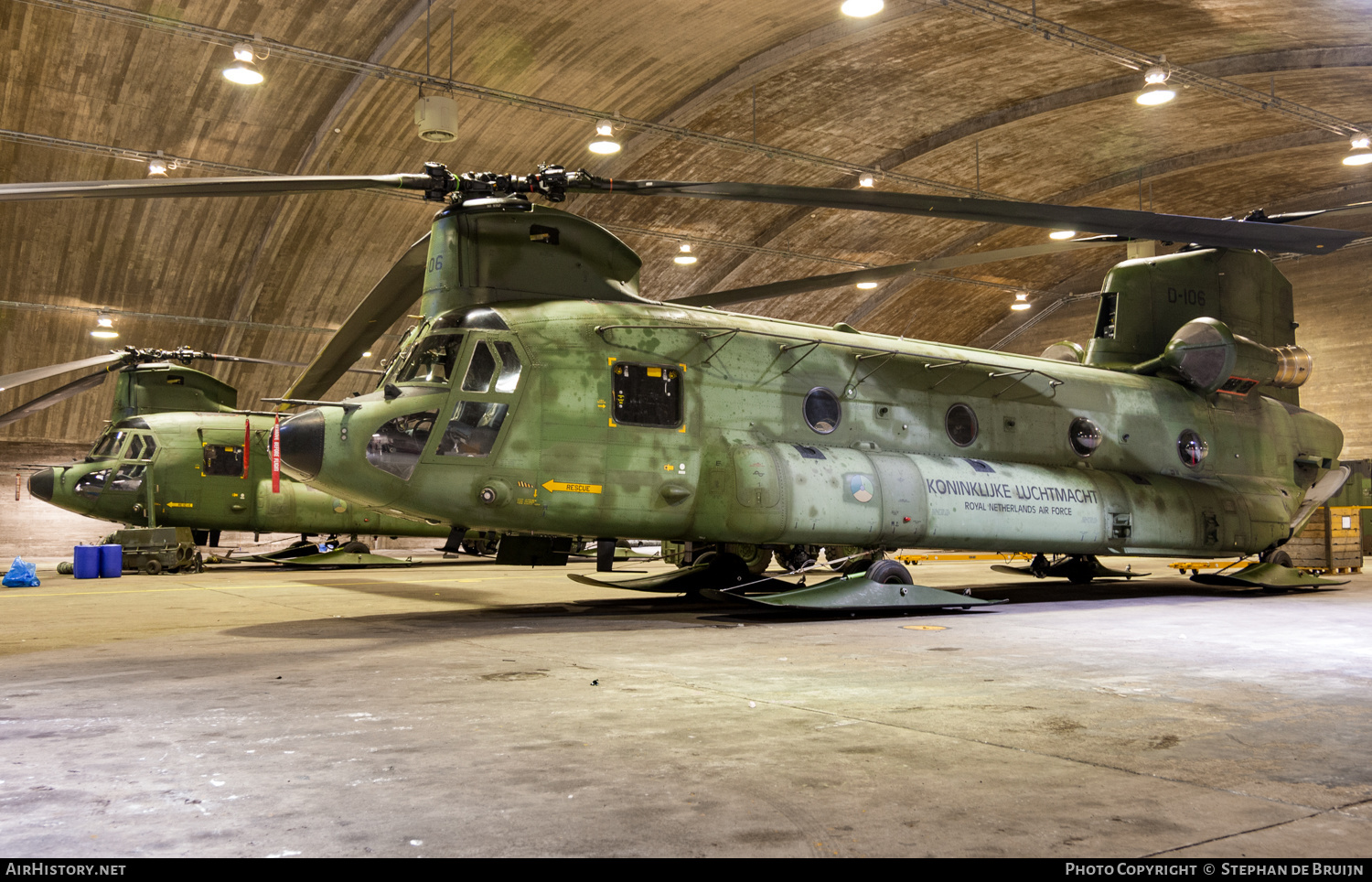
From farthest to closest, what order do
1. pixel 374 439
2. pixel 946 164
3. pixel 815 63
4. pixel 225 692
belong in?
pixel 946 164 < pixel 815 63 < pixel 374 439 < pixel 225 692

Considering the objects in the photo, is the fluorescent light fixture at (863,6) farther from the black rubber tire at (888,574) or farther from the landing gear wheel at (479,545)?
the landing gear wheel at (479,545)

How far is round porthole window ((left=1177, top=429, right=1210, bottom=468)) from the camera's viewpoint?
1302 cm

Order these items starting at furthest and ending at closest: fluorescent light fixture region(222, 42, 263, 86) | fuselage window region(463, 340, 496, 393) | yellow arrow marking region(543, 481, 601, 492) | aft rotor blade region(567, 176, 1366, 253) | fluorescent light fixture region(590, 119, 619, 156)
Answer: fluorescent light fixture region(590, 119, 619, 156) < fluorescent light fixture region(222, 42, 263, 86) < yellow arrow marking region(543, 481, 601, 492) < fuselage window region(463, 340, 496, 393) < aft rotor blade region(567, 176, 1366, 253)

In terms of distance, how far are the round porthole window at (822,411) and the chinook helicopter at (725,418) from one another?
0.08 ft

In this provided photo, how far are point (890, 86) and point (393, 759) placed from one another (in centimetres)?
2027

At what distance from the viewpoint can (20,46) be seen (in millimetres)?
17438

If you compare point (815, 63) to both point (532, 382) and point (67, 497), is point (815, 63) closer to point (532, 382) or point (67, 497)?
point (532, 382)

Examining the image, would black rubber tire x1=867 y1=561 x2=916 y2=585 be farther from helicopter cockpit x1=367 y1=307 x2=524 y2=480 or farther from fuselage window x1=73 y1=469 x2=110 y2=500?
fuselage window x1=73 y1=469 x2=110 y2=500

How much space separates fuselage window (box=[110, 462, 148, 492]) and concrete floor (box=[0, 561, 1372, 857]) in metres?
9.78

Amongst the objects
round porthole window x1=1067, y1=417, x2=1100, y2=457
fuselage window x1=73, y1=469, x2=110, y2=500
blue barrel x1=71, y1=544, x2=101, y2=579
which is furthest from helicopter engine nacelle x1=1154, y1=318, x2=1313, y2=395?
fuselage window x1=73, y1=469, x2=110, y2=500

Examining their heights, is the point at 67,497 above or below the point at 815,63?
below

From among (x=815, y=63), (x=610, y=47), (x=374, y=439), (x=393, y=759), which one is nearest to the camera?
(x=393, y=759)

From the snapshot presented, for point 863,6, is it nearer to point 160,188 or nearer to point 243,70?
point 160,188
